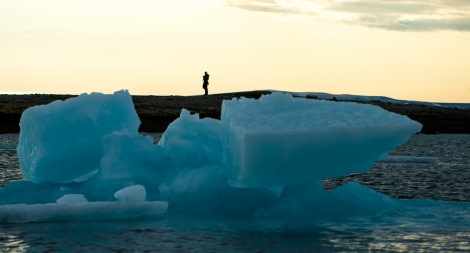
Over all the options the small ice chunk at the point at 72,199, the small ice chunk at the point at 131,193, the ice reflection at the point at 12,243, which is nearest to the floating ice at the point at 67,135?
the small ice chunk at the point at 72,199

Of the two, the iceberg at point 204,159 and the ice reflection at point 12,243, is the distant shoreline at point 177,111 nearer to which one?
the iceberg at point 204,159

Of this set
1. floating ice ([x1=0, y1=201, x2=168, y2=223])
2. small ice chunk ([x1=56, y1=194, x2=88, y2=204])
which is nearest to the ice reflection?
floating ice ([x1=0, y1=201, x2=168, y2=223])

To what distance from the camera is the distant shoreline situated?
43312 millimetres

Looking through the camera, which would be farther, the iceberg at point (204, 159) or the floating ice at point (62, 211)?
the floating ice at point (62, 211)

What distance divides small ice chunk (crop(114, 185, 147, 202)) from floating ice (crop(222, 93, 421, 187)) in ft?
4.24

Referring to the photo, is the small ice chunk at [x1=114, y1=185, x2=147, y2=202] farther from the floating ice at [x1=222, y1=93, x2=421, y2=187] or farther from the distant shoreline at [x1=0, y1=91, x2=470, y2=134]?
the distant shoreline at [x1=0, y1=91, x2=470, y2=134]

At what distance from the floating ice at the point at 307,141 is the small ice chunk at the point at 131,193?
1.29 m

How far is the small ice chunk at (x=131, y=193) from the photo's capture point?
1183cm

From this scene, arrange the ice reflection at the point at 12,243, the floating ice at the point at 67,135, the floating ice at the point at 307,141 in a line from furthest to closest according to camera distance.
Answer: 1. the floating ice at the point at 67,135
2. the floating ice at the point at 307,141
3. the ice reflection at the point at 12,243

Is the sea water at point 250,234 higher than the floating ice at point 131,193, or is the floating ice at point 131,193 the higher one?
the floating ice at point 131,193

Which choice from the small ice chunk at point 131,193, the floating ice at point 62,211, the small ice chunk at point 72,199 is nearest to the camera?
the floating ice at point 62,211

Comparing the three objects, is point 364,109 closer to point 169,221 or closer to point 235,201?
point 235,201

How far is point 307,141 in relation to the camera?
11133 millimetres

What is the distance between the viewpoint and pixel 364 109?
12008 millimetres
